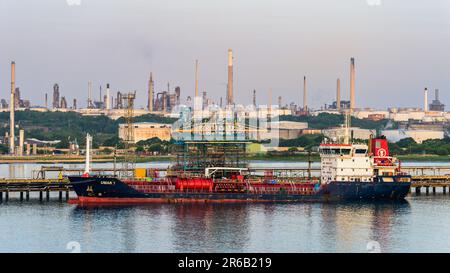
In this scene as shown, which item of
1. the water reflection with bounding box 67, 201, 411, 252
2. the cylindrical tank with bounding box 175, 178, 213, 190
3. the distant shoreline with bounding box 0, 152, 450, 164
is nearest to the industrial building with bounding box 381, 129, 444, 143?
the distant shoreline with bounding box 0, 152, 450, 164

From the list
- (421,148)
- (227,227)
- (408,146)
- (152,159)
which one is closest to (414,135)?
(408,146)

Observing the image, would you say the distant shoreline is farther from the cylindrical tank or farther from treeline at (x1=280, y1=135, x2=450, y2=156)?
the cylindrical tank

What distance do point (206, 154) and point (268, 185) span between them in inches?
261

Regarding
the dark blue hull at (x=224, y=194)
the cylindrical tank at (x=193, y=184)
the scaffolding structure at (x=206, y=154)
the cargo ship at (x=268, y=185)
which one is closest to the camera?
the dark blue hull at (x=224, y=194)

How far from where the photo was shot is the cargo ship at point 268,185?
6344 centimetres

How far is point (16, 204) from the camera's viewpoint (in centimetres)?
Answer: 6412

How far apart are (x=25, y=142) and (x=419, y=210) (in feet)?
399

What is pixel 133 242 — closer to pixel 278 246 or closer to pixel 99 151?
pixel 278 246

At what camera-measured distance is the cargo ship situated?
6344 centimetres

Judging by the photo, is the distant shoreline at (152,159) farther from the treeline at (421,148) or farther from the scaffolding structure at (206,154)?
the scaffolding structure at (206,154)

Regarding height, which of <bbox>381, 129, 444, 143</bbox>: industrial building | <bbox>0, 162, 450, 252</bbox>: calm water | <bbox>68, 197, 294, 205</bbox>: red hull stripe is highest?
<bbox>381, 129, 444, 143</bbox>: industrial building

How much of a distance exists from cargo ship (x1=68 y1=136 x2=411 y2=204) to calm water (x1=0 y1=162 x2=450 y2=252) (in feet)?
6.05

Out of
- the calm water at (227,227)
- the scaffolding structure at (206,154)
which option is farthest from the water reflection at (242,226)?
the scaffolding structure at (206,154)
